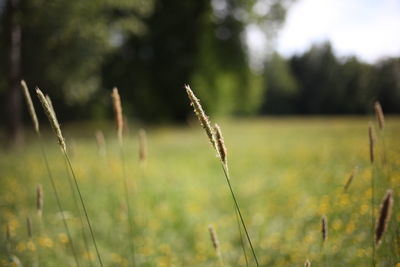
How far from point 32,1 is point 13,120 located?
4.34 m

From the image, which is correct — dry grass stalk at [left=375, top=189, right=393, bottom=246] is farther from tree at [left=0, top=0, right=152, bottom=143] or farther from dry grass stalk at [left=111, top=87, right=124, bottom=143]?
tree at [left=0, top=0, right=152, bottom=143]

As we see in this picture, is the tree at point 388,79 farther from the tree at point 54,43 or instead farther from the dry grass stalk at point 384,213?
the tree at point 54,43

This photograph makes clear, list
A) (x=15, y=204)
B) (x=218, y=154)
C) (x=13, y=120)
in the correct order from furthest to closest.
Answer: (x=13, y=120)
(x=15, y=204)
(x=218, y=154)

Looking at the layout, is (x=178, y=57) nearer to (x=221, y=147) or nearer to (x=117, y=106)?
(x=117, y=106)

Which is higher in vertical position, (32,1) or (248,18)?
(248,18)

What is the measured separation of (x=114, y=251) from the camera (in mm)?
3861

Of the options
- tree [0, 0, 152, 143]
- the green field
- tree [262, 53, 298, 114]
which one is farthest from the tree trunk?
tree [262, 53, 298, 114]

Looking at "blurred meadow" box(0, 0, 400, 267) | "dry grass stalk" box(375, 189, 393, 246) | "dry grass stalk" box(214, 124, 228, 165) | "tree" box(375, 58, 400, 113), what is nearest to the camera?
"dry grass stalk" box(375, 189, 393, 246)

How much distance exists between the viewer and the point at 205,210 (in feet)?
17.8

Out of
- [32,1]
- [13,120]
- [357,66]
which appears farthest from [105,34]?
[357,66]

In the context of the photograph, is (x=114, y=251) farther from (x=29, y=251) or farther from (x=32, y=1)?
(x=32, y=1)

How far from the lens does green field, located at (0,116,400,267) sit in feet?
11.1

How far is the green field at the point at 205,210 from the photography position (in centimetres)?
337

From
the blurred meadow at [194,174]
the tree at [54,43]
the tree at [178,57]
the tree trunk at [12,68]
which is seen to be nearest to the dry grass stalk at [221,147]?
the blurred meadow at [194,174]
